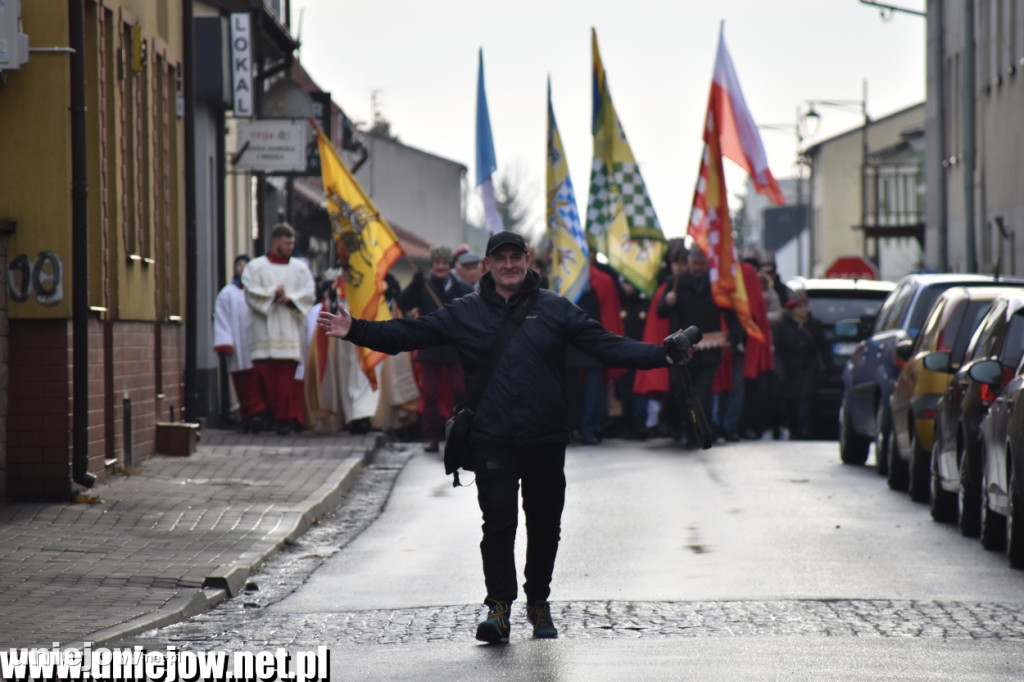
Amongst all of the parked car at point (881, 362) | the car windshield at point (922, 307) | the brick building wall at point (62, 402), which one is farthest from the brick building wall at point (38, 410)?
the car windshield at point (922, 307)

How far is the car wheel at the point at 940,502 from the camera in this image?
13.8 metres

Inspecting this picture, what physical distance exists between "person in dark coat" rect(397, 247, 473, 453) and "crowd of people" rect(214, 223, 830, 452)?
14 millimetres

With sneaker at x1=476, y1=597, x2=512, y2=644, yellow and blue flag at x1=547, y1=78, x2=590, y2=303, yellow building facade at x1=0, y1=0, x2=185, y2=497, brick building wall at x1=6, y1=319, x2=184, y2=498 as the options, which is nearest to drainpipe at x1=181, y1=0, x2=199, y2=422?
yellow building facade at x1=0, y1=0, x2=185, y2=497

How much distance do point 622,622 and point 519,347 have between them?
130cm

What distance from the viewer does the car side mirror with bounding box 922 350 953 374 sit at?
14.2 metres

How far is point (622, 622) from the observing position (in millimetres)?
9148

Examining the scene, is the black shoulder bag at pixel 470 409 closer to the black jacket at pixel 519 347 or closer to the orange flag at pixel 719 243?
the black jacket at pixel 519 347

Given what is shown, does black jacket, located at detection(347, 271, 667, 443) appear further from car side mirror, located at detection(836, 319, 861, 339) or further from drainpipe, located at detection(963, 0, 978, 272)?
drainpipe, located at detection(963, 0, 978, 272)

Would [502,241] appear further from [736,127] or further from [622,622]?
[736,127]

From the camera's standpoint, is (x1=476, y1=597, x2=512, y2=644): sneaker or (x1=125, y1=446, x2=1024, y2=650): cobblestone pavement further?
(x1=125, y1=446, x2=1024, y2=650): cobblestone pavement

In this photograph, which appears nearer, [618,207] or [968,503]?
[968,503]

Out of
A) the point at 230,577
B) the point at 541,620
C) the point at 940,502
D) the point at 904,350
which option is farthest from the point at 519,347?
the point at 904,350

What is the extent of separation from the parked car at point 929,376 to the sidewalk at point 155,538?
13.9ft

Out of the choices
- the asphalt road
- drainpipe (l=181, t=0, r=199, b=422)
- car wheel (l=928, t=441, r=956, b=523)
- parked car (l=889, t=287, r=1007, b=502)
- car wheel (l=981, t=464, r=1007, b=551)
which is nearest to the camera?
the asphalt road
